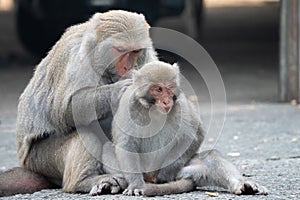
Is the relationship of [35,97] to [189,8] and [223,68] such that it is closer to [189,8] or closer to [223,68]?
[223,68]

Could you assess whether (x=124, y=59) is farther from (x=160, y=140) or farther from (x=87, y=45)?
(x=160, y=140)

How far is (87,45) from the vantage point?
6.61 meters

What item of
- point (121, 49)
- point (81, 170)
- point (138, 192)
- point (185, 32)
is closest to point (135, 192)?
point (138, 192)

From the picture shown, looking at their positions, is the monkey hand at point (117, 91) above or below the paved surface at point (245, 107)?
above

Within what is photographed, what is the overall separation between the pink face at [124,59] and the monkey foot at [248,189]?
113cm

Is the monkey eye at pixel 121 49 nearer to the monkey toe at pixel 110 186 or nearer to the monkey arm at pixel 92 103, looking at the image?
the monkey arm at pixel 92 103

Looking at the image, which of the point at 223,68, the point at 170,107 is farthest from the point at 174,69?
the point at 223,68

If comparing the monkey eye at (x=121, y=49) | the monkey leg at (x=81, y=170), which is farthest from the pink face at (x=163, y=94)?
the monkey leg at (x=81, y=170)

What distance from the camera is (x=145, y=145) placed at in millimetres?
6344

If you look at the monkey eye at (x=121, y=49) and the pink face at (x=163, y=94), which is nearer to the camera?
the pink face at (x=163, y=94)

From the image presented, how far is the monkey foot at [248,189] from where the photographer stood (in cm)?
634

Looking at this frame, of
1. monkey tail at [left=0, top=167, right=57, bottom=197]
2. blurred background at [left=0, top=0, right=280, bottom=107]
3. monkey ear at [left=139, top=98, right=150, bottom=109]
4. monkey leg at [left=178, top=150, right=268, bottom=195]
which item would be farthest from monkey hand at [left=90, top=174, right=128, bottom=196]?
blurred background at [left=0, top=0, right=280, bottom=107]

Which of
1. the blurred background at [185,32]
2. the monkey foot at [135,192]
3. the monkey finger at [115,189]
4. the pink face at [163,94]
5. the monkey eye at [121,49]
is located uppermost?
the monkey eye at [121,49]

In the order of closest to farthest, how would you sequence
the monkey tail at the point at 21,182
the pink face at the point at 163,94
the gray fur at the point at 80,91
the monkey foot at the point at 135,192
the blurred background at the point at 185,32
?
the pink face at the point at 163,94 < the monkey foot at the point at 135,192 < the gray fur at the point at 80,91 < the monkey tail at the point at 21,182 < the blurred background at the point at 185,32
